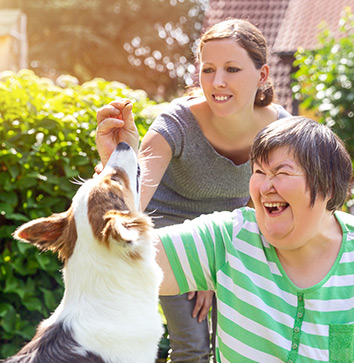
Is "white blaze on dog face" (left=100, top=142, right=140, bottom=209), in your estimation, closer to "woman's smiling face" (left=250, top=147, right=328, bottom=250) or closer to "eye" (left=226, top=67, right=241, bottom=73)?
"woman's smiling face" (left=250, top=147, right=328, bottom=250)

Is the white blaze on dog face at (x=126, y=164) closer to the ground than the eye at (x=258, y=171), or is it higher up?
closer to the ground

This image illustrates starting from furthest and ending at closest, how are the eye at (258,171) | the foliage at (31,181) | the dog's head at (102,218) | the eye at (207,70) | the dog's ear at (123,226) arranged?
the foliage at (31,181) < the eye at (207,70) < the eye at (258,171) < the dog's head at (102,218) < the dog's ear at (123,226)

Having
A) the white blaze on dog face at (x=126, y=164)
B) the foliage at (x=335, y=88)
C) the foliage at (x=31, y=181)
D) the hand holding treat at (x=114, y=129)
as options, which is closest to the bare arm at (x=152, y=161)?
the hand holding treat at (x=114, y=129)

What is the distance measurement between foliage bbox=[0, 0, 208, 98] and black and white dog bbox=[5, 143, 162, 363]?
31.1 metres

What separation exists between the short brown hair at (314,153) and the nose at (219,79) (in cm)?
93

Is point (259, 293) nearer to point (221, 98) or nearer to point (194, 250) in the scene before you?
point (194, 250)

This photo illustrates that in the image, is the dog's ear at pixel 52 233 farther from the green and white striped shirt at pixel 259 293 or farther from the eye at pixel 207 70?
the eye at pixel 207 70

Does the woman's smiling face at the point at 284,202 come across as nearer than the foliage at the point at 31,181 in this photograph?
Yes

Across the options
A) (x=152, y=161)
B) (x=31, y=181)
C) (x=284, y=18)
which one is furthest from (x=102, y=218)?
(x=284, y=18)

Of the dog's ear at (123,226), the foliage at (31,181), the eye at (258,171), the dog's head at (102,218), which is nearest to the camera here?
the dog's ear at (123,226)

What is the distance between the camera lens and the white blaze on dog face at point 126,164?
2668mm

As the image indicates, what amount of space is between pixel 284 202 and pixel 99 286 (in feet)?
2.74

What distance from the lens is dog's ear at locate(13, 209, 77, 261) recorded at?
254 cm

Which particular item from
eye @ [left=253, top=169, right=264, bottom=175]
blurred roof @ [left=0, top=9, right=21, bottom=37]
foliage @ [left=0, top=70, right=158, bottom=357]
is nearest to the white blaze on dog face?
eye @ [left=253, top=169, right=264, bottom=175]
